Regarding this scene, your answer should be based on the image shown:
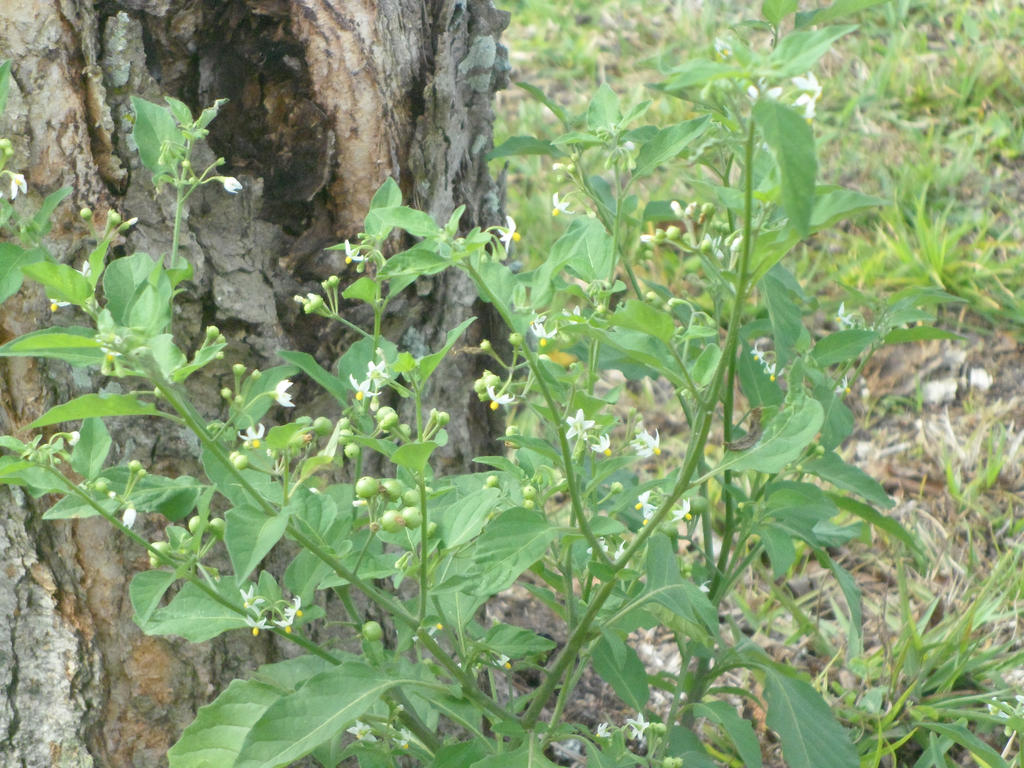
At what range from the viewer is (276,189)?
1.65 m

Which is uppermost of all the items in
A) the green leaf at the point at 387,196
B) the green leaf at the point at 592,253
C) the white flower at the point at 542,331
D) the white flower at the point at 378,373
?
the green leaf at the point at 387,196

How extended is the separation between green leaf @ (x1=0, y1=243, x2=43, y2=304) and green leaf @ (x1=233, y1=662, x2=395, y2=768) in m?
0.60

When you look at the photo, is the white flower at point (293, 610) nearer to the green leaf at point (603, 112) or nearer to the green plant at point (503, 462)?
the green plant at point (503, 462)

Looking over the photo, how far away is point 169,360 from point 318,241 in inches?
26.6

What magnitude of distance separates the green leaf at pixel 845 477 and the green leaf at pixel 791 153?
2.71ft

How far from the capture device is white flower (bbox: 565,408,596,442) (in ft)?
4.21

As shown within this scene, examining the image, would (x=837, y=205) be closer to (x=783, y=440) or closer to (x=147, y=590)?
(x=783, y=440)

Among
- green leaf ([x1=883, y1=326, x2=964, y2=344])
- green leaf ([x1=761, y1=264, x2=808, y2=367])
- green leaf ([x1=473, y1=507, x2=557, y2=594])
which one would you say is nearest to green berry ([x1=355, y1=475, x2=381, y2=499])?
green leaf ([x1=473, y1=507, x2=557, y2=594])

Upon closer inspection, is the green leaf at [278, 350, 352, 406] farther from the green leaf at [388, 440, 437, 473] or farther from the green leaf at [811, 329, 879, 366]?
the green leaf at [811, 329, 879, 366]

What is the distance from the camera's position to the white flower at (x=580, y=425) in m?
1.28

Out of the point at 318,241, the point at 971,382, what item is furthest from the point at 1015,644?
the point at 318,241

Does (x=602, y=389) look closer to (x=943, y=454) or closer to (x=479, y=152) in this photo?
(x=943, y=454)

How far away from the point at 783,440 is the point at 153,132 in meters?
0.93

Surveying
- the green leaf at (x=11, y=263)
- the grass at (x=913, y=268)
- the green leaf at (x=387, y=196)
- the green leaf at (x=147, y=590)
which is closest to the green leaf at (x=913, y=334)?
the grass at (x=913, y=268)
